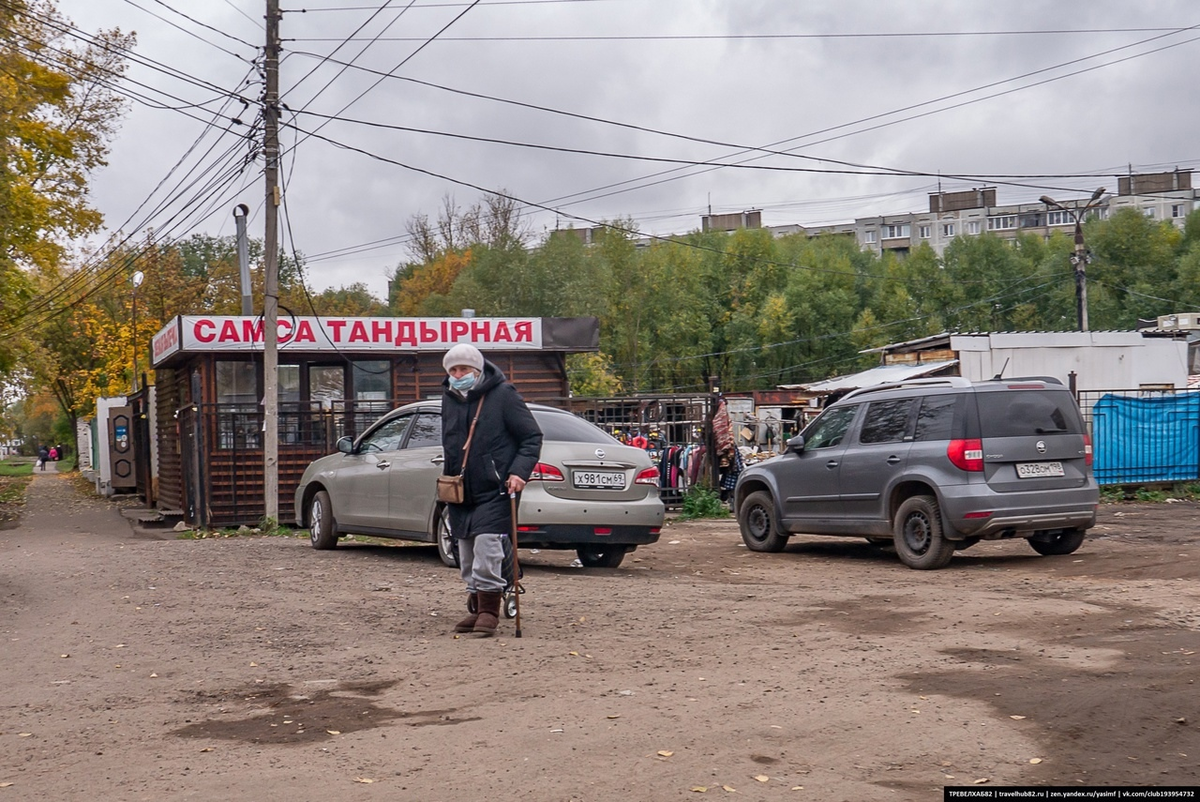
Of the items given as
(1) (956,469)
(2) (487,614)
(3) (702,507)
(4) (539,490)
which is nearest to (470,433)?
(2) (487,614)

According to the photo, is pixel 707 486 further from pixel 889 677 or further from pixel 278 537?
pixel 889 677

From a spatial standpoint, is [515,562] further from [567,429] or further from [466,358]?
[567,429]

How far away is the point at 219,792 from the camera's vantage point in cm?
470

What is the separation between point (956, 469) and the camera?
1208cm

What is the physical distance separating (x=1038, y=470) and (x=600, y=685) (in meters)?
7.17

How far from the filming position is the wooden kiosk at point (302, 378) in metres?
20.8

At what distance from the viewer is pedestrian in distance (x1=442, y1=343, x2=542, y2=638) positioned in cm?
806

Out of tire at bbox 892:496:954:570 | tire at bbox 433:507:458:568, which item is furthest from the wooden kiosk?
tire at bbox 892:496:954:570

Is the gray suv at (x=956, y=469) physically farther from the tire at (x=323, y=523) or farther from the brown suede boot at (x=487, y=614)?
the brown suede boot at (x=487, y=614)

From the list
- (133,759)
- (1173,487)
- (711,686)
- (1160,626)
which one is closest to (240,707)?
(133,759)

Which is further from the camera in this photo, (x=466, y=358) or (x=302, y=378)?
(x=302, y=378)

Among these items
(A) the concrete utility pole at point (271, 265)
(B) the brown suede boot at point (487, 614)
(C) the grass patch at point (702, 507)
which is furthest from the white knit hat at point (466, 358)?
(C) the grass patch at point (702, 507)

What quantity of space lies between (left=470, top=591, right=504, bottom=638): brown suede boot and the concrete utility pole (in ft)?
38.9

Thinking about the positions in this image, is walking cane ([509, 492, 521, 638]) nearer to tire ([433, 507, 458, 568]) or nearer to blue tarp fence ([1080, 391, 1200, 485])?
tire ([433, 507, 458, 568])
